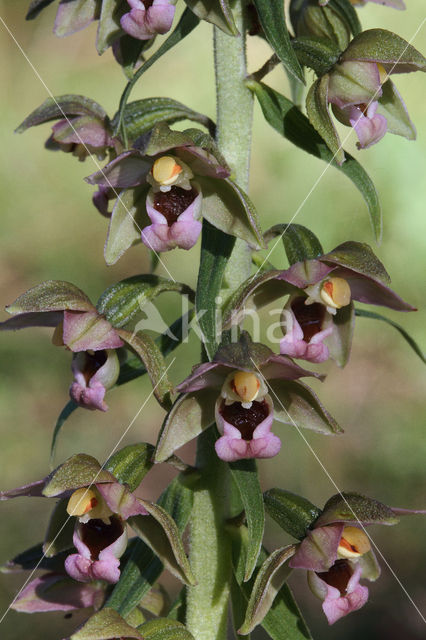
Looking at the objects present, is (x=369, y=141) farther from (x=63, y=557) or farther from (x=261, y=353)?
(x=63, y=557)

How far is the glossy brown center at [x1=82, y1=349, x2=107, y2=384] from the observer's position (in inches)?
67.6

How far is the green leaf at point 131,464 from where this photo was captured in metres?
1.65

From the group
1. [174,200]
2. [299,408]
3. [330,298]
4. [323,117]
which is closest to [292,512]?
[299,408]

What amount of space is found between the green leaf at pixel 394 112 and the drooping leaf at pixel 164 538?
0.91 meters

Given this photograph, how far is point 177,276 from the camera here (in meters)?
4.73

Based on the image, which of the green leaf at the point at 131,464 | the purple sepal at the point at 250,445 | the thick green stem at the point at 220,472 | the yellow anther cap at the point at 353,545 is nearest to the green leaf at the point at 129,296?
the thick green stem at the point at 220,472

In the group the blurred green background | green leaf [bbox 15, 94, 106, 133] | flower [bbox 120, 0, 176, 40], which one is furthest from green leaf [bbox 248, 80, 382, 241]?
the blurred green background

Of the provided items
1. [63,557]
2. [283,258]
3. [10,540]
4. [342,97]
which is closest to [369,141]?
[342,97]

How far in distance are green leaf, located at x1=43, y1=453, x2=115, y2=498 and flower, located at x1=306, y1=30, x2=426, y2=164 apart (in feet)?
2.43

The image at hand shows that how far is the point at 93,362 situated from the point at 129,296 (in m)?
0.16

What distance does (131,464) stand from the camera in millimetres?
1671

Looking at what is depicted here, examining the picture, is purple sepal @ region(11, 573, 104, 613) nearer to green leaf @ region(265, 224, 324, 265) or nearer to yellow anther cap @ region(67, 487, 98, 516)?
yellow anther cap @ region(67, 487, 98, 516)

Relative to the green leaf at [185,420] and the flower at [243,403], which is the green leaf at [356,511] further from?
the green leaf at [185,420]

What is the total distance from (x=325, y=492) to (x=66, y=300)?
121 inches
